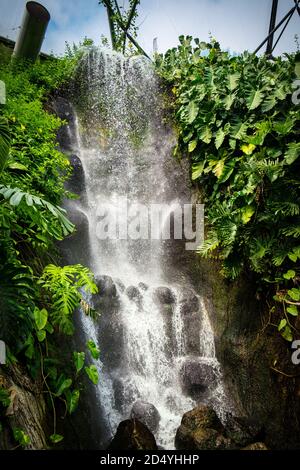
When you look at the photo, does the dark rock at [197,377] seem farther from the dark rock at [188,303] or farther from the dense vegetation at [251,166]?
the dense vegetation at [251,166]

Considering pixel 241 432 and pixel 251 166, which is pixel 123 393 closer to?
pixel 241 432

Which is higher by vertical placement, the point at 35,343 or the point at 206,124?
the point at 206,124

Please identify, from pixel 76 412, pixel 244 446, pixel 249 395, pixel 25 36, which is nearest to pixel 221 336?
pixel 249 395

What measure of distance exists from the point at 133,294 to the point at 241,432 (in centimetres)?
269

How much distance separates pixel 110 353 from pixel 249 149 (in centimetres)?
401

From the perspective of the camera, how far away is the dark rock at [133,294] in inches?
223

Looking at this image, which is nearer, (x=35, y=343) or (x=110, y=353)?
(x=35, y=343)

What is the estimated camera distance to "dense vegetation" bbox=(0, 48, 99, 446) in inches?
80.7

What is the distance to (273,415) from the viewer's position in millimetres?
4410

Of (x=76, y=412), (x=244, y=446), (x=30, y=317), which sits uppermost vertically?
(x=30, y=317)

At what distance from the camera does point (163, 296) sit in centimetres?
575

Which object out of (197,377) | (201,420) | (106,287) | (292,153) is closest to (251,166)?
(292,153)

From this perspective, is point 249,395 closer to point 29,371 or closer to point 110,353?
point 110,353

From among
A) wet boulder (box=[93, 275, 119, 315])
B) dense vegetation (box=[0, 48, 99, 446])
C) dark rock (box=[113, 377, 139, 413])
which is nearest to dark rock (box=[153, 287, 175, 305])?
wet boulder (box=[93, 275, 119, 315])
